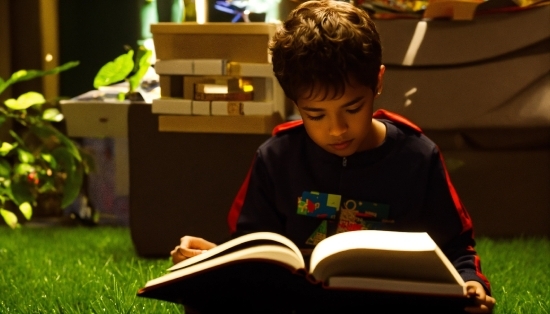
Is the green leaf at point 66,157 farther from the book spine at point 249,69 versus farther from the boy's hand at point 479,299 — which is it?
the boy's hand at point 479,299

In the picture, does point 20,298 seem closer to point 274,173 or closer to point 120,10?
point 274,173

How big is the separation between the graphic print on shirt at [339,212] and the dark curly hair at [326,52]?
0.67 ft

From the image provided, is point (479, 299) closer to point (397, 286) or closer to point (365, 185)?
point (397, 286)

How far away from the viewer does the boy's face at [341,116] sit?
1.08 meters

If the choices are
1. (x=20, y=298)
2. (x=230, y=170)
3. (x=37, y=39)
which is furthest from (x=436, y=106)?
(x=37, y=39)

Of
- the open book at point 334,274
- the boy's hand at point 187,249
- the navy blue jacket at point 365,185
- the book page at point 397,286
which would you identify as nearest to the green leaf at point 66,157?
the navy blue jacket at point 365,185

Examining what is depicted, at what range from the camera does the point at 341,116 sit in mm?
1089

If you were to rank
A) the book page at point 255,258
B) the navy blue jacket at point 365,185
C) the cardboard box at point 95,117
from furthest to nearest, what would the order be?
the cardboard box at point 95,117
the navy blue jacket at point 365,185
the book page at point 255,258

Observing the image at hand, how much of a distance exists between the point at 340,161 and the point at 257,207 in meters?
0.16

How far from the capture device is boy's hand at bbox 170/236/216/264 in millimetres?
1082

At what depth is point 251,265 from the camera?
32.4 inches

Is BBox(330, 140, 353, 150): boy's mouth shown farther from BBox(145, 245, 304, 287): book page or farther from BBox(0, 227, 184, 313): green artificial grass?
BBox(0, 227, 184, 313): green artificial grass

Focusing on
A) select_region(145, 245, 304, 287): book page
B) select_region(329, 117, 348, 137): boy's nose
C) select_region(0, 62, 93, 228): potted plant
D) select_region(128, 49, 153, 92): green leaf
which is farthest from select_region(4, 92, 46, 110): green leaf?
select_region(145, 245, 304, 287): book page

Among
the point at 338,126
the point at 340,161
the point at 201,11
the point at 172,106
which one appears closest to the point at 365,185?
the point at 340,161
